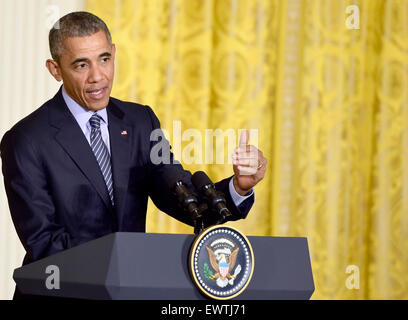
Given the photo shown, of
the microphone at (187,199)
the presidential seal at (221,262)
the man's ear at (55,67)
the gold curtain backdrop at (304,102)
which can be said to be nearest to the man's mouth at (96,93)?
the man's ear at (55,67)

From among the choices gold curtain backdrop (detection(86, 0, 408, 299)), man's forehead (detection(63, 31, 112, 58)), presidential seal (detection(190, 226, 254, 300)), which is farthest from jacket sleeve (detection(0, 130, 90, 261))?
gold curtain backdrop (detection(86, 0, 408, 299))

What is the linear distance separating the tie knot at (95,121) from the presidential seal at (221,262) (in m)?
0.66

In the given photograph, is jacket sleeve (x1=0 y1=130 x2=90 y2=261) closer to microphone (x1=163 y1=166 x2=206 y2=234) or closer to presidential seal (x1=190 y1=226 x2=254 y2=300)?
microphone (x1=163 y1=166 x2=206 y2=234)

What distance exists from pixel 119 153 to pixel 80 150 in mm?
123

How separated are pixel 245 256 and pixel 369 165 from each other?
7.13ft

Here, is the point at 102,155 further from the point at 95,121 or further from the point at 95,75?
the point at 95,75

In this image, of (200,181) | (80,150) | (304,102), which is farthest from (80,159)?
(304,102)

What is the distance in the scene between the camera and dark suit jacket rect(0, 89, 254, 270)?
64.6 inches

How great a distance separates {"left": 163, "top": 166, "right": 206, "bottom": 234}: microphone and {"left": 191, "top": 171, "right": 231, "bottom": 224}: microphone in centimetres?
3

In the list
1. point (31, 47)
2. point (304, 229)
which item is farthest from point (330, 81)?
point (31, 47)

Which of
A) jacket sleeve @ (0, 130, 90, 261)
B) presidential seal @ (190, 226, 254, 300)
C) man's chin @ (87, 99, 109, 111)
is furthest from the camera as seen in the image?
man's chin @ (87, 99, 109, 111)

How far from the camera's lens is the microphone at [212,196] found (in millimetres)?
1292

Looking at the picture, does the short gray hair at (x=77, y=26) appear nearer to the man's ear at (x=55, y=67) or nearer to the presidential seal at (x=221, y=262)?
the man's ear at (x=55, y=67)

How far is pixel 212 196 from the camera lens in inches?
52.0
